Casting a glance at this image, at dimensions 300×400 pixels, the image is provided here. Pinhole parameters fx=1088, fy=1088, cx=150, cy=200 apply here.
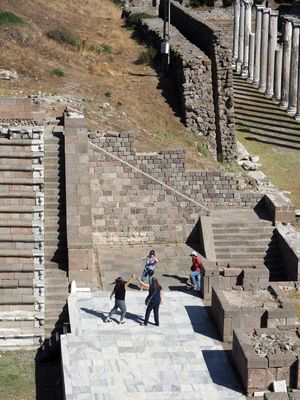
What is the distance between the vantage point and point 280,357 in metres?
18.9

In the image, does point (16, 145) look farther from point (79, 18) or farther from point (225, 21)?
point (225, 21)

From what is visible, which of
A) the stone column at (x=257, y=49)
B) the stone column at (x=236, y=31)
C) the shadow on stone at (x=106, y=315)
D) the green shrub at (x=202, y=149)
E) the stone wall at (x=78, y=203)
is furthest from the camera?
the stone column at (x=236, y=31)

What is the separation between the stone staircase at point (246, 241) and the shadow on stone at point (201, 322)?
4420 millimetres

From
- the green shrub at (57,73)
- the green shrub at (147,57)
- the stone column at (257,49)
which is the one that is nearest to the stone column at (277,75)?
the stone column at (257,49)

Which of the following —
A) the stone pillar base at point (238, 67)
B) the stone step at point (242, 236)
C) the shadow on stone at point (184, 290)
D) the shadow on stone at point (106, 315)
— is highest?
the shadow on stone at point (106, 315)

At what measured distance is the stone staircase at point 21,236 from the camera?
22609 millimetres

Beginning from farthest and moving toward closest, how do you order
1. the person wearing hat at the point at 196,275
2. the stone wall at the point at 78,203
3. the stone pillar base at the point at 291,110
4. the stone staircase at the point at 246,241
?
the stone pillar base at the point at 291,110 → the stone staircase at the point at 246,241 → the person wearing hat at the point at 196,275 → the stone wall at the point at 78,203

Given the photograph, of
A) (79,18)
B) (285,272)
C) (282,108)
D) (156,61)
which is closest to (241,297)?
(285,272)

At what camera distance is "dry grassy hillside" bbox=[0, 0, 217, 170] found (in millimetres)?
31984

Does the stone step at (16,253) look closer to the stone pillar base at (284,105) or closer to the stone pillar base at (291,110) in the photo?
the stone pillar base at (291,110)

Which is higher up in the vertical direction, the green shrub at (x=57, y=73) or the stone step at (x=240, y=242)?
the green shrub at (x=57, y=73)

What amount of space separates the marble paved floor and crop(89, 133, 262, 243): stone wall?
16.7ft

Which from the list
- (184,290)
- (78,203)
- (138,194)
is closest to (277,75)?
(138,194)

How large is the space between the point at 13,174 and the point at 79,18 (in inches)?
817
